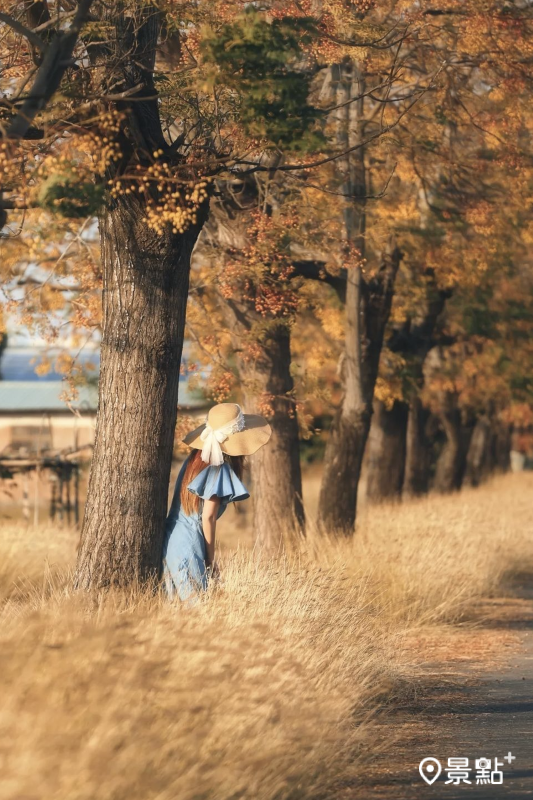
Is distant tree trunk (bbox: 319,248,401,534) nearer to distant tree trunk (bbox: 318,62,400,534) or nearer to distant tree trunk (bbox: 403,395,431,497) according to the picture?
distant tree trunk (bbox: 318,62,400,534)

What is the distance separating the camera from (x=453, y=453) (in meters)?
38.5

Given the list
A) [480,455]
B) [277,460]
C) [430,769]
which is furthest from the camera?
[480,455]

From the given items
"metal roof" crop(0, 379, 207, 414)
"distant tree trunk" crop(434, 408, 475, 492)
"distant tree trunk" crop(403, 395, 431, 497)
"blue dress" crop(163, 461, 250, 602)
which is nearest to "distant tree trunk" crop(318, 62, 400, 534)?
"blue dress" crop(163, 461, 250, 602)

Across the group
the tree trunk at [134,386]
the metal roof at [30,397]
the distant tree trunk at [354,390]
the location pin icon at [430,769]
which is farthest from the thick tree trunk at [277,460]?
the metal roof at [30,397]

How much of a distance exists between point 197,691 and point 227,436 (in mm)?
3430

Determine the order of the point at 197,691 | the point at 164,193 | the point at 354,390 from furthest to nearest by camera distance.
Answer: the point at 354,390
the point at 164,193
the point at 197,691

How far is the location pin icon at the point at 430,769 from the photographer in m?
7.00

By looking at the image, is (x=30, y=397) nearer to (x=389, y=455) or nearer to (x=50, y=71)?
(x=389, y=455)

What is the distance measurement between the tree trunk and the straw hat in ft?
1.42

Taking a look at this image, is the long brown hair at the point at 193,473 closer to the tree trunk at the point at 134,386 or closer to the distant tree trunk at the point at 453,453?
the tree trunk at the point at 134,386

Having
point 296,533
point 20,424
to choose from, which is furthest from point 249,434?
point 20,424

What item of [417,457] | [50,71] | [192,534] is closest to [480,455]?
[417,457]

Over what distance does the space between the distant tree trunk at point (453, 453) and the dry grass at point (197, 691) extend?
27.5 meters

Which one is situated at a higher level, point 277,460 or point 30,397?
point 277,460
